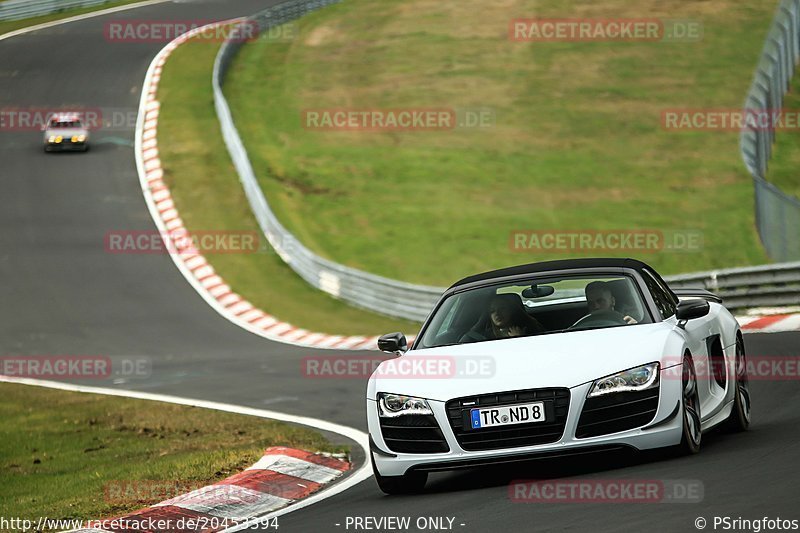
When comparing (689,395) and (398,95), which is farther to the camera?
(398,95)

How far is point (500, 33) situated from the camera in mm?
47500

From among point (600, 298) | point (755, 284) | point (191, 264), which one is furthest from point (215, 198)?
point (600, 298)

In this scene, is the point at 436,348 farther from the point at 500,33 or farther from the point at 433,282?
the point at 500,33

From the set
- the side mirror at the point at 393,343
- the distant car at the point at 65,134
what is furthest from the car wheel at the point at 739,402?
the distant car at the point at 65,134

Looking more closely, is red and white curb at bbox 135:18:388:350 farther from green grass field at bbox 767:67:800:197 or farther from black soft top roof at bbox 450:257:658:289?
green grass field at bbox 767:67:800:197

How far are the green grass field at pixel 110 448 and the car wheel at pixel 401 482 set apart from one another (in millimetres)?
1608

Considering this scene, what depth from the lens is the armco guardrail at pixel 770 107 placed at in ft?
69.6

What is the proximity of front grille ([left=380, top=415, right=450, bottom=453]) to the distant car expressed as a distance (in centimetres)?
3038

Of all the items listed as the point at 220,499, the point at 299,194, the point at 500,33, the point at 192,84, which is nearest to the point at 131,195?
the point at 299,194

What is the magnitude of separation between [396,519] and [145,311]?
1891 cm

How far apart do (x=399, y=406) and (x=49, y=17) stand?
160 feet

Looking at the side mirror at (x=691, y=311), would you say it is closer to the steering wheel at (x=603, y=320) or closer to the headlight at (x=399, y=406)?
the steering wheel at (x=603, y=320)

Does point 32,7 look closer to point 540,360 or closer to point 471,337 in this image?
point 471,337

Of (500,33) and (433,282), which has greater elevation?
(500,33)
